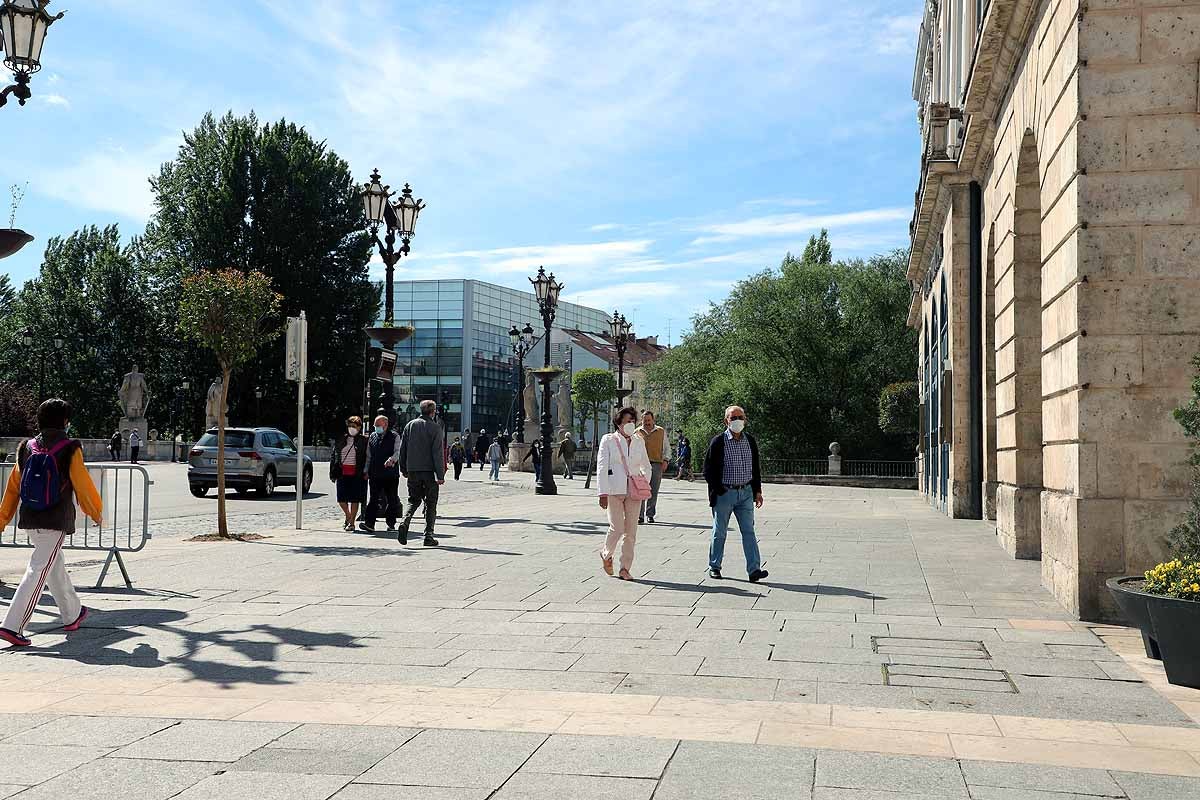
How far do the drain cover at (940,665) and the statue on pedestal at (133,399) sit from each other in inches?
1912

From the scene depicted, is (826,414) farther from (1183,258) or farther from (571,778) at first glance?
(571,778)

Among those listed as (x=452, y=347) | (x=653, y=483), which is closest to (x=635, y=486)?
(x=653, y=483)

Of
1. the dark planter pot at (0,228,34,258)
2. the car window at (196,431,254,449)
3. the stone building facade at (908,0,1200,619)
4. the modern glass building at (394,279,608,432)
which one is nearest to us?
the stone building facade at (908,0,1200,619)

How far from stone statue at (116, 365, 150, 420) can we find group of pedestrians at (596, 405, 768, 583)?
44.6 meters

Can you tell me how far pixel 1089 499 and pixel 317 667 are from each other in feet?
18.1

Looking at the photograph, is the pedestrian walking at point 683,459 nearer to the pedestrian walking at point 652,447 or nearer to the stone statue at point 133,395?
the pedestrian walking at point 652,447

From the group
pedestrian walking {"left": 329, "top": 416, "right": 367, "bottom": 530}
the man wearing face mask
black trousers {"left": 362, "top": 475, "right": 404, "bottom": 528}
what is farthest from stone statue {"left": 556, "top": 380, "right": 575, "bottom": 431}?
the man wearing face mask

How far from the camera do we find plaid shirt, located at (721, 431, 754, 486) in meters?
11.1

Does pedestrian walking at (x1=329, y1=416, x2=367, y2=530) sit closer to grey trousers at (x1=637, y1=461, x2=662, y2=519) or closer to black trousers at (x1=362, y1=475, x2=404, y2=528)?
black trousers at (x1=362, y1=475, x2=404, y2=528)

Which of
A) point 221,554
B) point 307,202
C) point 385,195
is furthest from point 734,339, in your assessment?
point 221,554

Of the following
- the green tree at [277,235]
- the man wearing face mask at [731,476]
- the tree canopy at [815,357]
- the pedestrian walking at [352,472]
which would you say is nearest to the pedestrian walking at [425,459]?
the pedestrian walking at [352,472]

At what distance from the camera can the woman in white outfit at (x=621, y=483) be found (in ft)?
35.4

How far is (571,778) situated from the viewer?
4.25 m

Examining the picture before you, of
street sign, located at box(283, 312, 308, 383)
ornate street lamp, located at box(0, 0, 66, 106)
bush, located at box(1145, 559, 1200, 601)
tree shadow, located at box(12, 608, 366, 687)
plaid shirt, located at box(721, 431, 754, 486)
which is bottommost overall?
tree shadow, located at box(12, 608, 366, 687)
